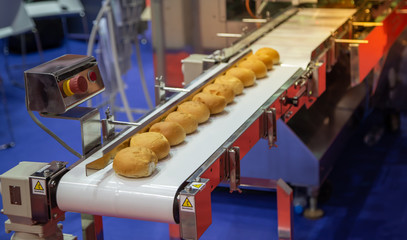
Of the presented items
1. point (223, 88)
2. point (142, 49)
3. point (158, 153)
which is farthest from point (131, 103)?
point (158, 153)

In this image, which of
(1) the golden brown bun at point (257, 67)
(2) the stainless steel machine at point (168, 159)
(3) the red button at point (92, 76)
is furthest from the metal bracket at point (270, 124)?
(3) the red button at point (92, 76)

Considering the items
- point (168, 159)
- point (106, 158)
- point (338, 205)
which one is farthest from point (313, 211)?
point (106, 158)

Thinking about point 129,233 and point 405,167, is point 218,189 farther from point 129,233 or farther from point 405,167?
point 405,167

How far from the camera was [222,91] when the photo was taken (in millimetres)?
2621

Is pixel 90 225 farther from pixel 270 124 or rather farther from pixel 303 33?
pixel 303 33

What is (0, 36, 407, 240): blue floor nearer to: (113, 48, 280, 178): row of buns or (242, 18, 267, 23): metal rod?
(113, 48, 280, 178): row of buns

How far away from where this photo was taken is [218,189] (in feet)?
12.8

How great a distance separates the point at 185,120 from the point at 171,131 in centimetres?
11

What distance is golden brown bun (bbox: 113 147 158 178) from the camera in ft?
6.47

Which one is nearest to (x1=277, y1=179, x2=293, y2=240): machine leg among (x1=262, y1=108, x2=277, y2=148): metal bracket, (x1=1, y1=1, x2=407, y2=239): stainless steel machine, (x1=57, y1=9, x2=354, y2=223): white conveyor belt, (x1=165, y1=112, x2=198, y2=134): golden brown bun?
(x1=1, y1=1, x2=407, y2=239): stainless steel machine

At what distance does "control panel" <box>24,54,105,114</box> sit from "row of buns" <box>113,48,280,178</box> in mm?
232

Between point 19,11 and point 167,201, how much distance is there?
4.64 m

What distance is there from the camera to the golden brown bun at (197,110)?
7.99ft

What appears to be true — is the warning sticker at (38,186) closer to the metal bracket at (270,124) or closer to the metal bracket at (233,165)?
the metal bracket at (233,165)
